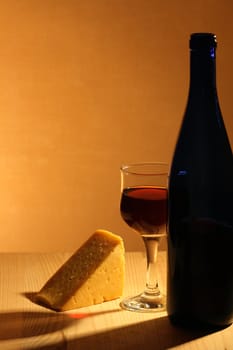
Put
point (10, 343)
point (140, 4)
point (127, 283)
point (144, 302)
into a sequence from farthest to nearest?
point (140, 4), point (127, 283), point (144, 302), point (10, 343)

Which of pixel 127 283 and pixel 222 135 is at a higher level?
pixel 222 135

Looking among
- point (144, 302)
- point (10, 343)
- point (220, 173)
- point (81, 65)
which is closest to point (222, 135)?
point (220, 173)

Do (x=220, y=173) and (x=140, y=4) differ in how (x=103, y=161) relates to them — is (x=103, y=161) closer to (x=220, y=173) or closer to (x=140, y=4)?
(x=140, y=4)

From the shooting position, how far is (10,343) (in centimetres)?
95

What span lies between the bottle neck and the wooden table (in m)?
0.31

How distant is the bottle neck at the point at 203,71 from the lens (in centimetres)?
99

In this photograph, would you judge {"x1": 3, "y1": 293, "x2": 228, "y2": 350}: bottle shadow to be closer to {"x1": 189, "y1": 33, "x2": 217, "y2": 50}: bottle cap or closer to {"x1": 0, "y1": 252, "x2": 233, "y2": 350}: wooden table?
{"x1": 0, "y1": 252, "x2": 233, "y2": 350}: wooden table

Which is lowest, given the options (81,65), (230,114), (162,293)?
(162,293)

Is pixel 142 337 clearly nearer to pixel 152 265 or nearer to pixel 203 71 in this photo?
pixel 152 265

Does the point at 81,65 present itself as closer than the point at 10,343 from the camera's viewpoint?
No

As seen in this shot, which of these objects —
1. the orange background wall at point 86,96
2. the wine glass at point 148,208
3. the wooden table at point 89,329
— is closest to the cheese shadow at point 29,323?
the wooden table at point 89,329

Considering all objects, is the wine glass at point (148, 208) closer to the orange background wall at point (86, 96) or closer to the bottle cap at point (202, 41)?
the bottle cap at point (202, 41)

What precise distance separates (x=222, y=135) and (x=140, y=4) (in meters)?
1.94

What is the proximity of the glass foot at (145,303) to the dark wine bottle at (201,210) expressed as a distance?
0.19 ft
